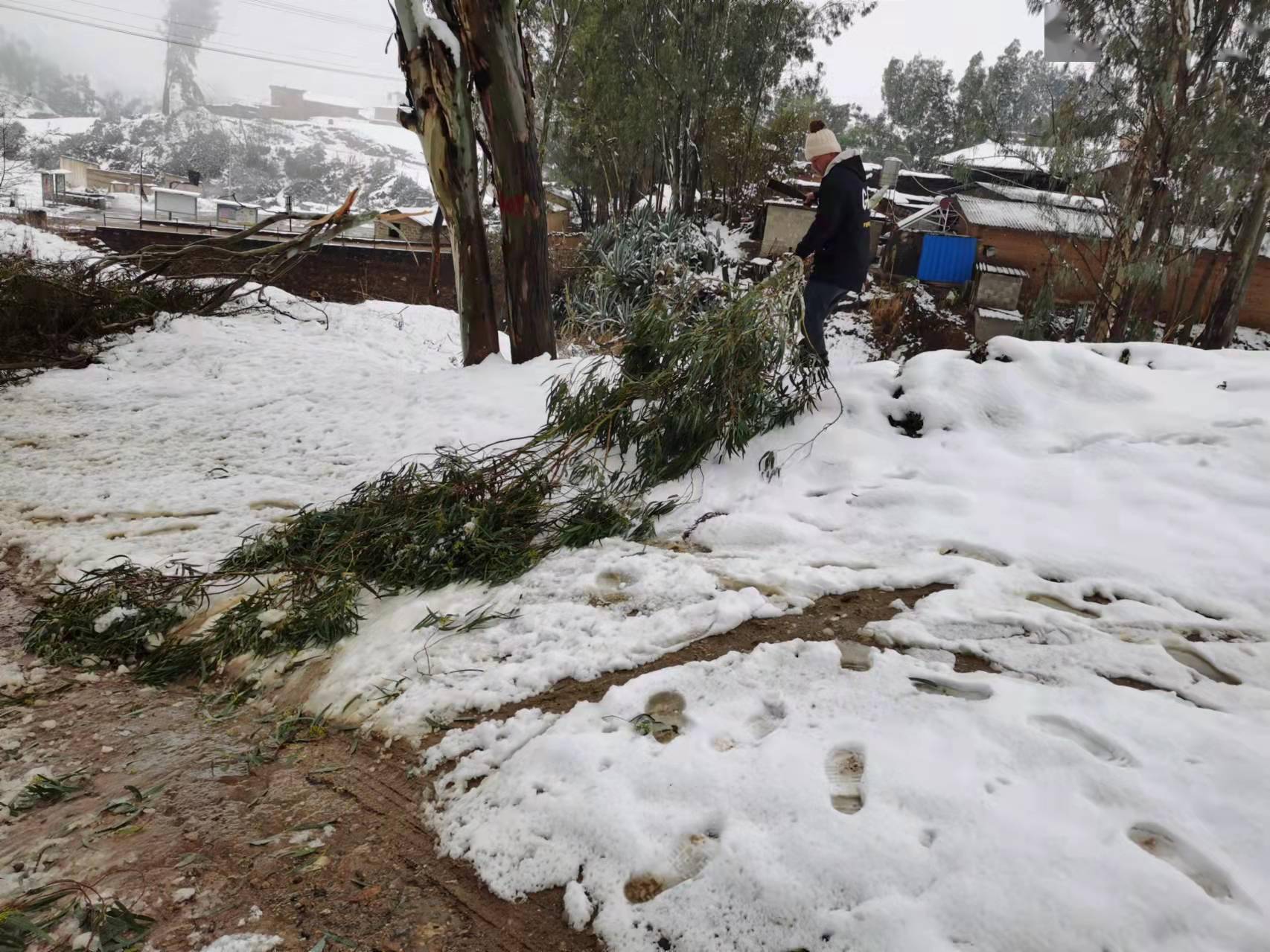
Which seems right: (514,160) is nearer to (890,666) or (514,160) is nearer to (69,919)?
(890,666)

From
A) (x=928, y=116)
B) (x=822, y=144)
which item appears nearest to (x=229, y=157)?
(x=928, y=116)

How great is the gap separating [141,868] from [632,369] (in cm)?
286

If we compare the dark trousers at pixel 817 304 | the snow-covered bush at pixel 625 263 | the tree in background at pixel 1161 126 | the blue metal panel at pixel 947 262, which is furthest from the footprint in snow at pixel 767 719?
the blue metal panel at pixel 947 262

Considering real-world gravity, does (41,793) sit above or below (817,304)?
below

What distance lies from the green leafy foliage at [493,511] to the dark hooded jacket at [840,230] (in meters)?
0.46

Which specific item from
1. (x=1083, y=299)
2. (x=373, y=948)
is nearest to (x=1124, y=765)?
(x=373, y=948)

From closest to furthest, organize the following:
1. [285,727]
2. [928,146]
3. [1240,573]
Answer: [285,727], [1240,573], [928,146]

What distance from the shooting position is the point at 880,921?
1.34m

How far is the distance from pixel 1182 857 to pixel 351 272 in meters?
14.1

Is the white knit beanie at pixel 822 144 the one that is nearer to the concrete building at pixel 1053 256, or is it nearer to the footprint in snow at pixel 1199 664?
the footprint in snow at pixel 1199 664

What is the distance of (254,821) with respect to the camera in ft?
5.82

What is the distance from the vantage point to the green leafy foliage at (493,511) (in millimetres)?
2664

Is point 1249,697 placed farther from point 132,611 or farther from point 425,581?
point 132,611

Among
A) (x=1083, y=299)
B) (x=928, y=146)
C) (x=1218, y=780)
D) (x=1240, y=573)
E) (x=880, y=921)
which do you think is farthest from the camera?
(x=928, y=146)
